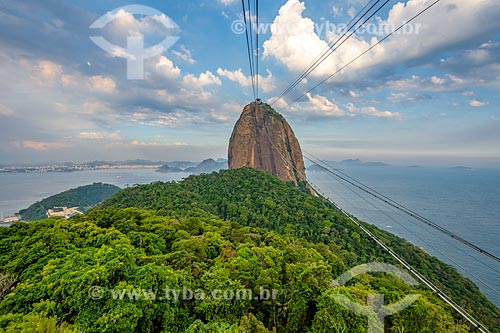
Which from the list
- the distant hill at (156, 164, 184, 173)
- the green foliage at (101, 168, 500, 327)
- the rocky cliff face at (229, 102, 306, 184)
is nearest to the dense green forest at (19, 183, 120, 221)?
the green foliage at (101, 168, 500, 327)

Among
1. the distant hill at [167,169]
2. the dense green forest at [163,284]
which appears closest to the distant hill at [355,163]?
the distant hill at [167,169]

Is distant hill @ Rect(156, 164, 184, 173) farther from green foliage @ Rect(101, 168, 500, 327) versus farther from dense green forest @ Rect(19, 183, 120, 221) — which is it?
green foliage @ Rect(101, 168, 500, 327)

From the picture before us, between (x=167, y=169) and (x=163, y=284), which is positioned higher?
(x=163, y=284)

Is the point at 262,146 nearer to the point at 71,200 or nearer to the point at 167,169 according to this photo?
the point at 71,200

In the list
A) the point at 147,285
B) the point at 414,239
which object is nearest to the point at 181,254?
the point at 147,285

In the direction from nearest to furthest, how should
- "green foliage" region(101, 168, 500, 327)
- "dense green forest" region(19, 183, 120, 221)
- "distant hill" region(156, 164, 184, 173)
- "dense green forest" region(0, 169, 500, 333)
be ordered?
"dense green forest" region(0, 169, 500, 333)
"green foliage" region(101, 168, 500, 327)
"dense green forest" region(19, 183, 120, 221)
"distant hill" region(156, 164, 184, 173)

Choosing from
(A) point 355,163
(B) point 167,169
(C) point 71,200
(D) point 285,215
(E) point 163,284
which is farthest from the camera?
(A) point 355,163

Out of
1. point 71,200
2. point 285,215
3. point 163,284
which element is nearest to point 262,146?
point 285,215
